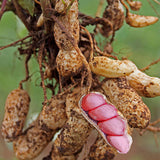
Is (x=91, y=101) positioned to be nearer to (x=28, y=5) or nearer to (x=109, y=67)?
(x=109, y=67)

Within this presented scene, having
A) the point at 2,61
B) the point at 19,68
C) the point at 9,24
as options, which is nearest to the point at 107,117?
the point at 9,24

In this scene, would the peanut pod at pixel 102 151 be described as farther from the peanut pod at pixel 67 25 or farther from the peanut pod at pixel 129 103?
the peanut pod at pixel 67 25

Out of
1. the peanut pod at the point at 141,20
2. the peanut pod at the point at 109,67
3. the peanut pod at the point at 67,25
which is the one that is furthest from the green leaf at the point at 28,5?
the peanut pod at the point at 141,20

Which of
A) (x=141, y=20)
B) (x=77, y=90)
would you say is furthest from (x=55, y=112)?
(x=141, y=20)

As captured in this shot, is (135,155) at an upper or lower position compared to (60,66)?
lower

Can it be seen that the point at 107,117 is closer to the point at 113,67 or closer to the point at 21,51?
the point at 113,67

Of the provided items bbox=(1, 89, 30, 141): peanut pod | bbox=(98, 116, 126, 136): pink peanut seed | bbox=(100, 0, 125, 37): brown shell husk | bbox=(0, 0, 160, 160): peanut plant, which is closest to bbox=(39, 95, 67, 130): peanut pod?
bbox=(0, 0, 160, 160): peanut plant
